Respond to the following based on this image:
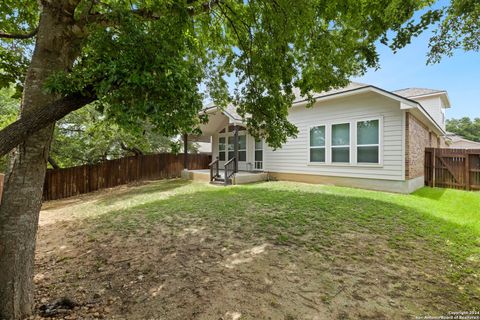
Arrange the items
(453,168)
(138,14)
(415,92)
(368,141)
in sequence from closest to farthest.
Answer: (138,14), (368,141), (453,168), (415,92)

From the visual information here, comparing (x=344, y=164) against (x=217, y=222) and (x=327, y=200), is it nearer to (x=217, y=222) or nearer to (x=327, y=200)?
(x=327, y=200)

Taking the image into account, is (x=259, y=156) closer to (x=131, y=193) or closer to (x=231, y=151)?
(x=231, y=151)

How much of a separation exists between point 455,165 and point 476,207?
169 inches

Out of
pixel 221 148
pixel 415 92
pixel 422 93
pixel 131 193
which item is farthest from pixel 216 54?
pixel 415 92

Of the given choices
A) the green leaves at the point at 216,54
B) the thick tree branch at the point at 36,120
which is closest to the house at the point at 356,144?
the green leaves at the point at 216,54

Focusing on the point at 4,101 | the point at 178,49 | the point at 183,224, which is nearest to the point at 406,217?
the point at 183,224

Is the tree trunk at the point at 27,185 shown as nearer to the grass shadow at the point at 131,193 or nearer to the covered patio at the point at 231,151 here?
the grass shadow at the point at 131,193

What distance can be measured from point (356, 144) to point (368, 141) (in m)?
0.45

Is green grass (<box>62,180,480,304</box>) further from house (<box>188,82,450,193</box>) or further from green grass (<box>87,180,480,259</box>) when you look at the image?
house (<box>188,82,450,193</box>)

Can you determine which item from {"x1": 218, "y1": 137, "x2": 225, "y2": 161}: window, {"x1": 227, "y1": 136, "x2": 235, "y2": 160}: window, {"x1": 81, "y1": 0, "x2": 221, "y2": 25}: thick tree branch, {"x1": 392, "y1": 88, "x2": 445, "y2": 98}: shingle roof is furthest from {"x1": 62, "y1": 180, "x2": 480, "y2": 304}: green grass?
{"x1": 392, "y1": 88, "x2": 445, "y2": 98}: shingle roof

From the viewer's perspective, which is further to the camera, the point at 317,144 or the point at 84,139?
the point at 84,139

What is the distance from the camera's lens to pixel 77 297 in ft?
9.18

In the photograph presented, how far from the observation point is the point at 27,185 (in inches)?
95.7

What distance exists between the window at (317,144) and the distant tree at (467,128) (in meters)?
51.9
